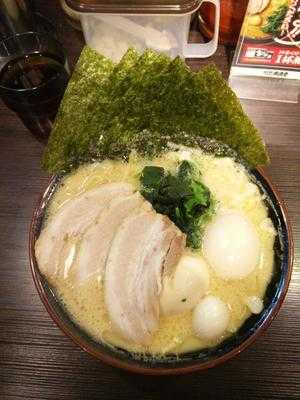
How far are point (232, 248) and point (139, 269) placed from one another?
0.26 m

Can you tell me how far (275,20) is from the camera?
3.94 ft

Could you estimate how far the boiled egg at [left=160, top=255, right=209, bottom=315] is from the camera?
3.46ft

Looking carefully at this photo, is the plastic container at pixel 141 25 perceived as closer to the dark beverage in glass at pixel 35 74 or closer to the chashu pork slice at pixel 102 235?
the dark beverage in glass at pixel 35 74

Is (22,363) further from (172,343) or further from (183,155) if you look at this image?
(183,155)

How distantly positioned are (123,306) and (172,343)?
16 centimetres

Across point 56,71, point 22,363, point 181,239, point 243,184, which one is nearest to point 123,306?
point 181,239

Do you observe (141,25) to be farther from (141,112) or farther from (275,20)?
(275,20)

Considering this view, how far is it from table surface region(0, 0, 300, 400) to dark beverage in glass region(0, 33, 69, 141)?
0.27 meters

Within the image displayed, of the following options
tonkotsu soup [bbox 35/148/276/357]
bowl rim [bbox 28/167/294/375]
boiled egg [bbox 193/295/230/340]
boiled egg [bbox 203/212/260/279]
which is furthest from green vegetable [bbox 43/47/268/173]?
boiled egg [bbox 193/295/230/340]

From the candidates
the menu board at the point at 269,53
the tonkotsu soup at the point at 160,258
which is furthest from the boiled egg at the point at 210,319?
the menu board at the point at 269,53

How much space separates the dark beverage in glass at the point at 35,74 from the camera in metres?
1.34

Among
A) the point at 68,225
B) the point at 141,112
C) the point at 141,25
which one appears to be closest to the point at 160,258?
the point at 68,225

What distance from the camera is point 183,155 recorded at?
4.24 ft

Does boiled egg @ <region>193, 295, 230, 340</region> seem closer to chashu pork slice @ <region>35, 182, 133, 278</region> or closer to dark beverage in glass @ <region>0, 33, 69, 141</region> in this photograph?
chashu pork slice @ <region>35, 182, 133, 278</region>
